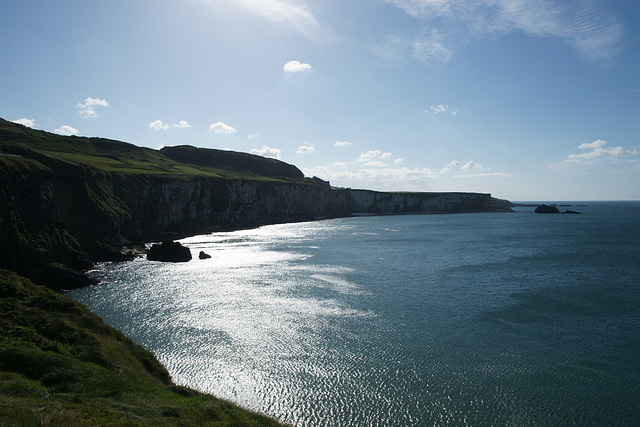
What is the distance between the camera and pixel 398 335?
32.8 metres

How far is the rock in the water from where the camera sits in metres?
70.0

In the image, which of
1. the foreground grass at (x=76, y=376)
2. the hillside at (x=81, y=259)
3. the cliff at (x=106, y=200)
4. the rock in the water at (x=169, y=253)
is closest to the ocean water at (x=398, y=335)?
the rock in the water at (x=169, y=253)

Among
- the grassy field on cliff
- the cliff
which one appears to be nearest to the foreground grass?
the cliff

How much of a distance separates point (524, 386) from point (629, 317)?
21097 millimetres

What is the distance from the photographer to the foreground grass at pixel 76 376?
13695 millimetres

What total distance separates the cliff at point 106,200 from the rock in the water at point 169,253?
22.2 ft

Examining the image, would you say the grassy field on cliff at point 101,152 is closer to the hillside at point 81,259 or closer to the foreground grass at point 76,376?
the hillside at point 81,259

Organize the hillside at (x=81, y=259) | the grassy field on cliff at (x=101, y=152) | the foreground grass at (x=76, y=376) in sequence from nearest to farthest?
the foreground grass at (x=76, y=376)
the hillside at (x=81, y=259)
the grassy field on cliff at (x=101, y=152)

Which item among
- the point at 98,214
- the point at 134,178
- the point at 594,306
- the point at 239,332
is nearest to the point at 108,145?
the point at 134,178

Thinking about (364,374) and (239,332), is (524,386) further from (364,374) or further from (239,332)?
(239,332)

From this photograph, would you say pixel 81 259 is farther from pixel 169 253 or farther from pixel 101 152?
pixel 101 152

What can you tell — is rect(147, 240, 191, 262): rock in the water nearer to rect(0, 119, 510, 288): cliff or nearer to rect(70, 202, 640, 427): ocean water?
Result: rect(70, 202, 640, 427): ocean water

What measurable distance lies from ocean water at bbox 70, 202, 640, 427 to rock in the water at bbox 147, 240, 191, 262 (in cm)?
445

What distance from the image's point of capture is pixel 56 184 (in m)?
66.9
